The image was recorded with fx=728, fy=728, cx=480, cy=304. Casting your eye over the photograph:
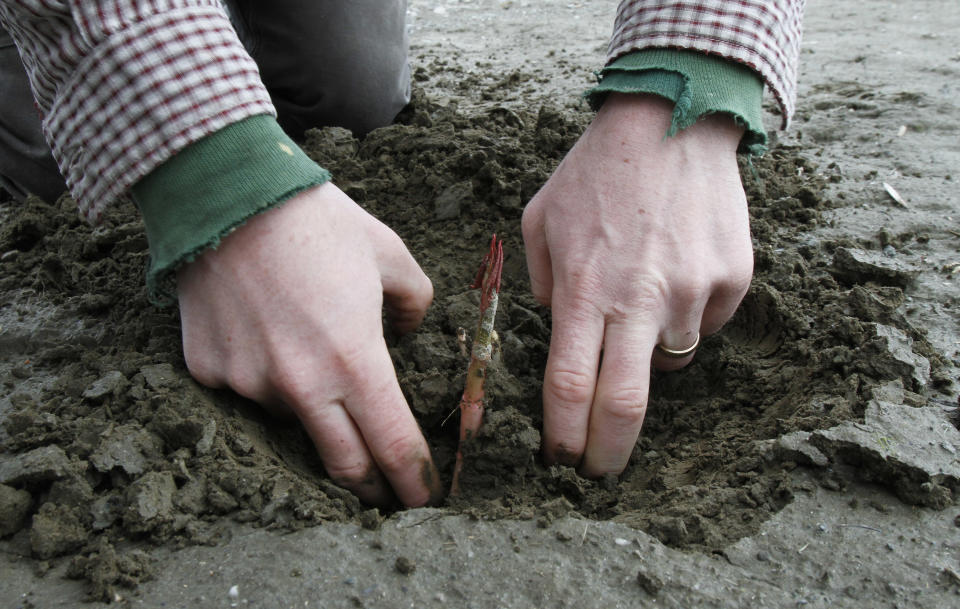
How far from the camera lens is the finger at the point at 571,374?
4.55 ft

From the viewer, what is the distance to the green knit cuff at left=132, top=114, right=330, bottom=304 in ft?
4.18

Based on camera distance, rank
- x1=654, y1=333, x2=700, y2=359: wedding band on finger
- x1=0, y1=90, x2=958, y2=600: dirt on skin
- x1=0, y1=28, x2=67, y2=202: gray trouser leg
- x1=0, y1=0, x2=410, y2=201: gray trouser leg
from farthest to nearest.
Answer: x1=0, y1=0, x2=410, y2=201: gray trouser leg, x1=0, y1=28, x2=67, y2=202: gray trouser leg, x1=654, y1=333, x2=700, y2=359: wedding band on finger, x1=0, y1=90, x2=958, y2=600: dirt on skin

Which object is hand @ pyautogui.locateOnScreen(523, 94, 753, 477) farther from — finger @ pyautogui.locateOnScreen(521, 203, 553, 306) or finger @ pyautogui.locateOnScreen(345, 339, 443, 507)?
finger @ pyautogui.locateOnScreen(345, 339, 443, 507)

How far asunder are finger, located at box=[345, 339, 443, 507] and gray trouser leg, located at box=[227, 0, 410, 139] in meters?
1.56

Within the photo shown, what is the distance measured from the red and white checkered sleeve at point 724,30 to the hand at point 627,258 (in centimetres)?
13

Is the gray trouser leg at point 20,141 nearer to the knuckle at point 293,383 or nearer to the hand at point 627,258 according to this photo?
the knuckle at point 293,383

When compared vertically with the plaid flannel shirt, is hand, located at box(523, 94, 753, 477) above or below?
below

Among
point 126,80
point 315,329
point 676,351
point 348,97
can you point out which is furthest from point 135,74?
point 348,97

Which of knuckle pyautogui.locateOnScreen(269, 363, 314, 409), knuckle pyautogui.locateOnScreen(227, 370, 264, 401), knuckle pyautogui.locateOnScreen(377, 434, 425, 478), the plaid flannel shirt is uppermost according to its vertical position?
the plaid flannel shirt

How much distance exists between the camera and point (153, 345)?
154 centimetres

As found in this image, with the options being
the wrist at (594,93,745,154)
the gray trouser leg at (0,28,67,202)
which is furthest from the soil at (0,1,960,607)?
the wrist at (594,93,745,154)

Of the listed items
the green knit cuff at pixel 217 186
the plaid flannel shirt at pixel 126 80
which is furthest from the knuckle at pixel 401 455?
the plaid flannel shirt at pixel 126 80

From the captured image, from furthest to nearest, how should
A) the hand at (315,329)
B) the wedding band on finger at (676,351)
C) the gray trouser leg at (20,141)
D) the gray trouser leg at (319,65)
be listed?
the gray trouser leg at (319,65)
the gray trouser leg at (20,141)
the wedding band on finger at (676,351)
the hand at (315,329)

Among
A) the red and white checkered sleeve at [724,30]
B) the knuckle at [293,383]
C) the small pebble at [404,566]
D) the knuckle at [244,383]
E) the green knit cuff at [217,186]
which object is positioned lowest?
the small pebble at [404,566]
